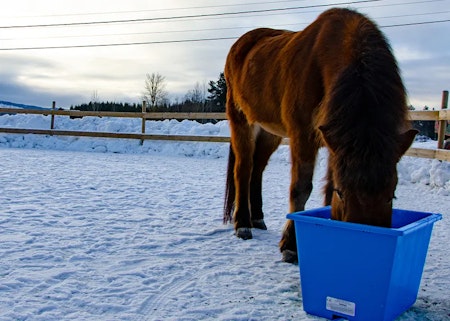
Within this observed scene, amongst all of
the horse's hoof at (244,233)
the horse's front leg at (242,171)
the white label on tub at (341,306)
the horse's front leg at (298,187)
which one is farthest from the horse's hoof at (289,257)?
the white label on tub at (341,306)

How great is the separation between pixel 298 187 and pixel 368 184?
4.04ft

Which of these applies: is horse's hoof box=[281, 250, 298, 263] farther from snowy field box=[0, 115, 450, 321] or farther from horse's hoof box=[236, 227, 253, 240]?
horse's hoof box=[236, 227, 253, 240]

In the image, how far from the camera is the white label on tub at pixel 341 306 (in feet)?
7.29

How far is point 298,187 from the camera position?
10.8 feet

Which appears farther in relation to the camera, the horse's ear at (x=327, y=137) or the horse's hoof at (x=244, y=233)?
the horse's hoof at (x=244, y=233)

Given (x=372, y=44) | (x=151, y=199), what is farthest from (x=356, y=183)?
(x=151, y=199)

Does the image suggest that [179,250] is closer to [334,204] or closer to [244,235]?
[244,235]

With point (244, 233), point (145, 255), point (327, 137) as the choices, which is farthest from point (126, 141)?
point (327, 137)

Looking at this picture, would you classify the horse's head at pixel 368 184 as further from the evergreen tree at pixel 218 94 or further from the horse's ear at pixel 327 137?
the evergreen tree at pixel 218 94

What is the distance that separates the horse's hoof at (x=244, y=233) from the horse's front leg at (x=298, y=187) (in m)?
0.70

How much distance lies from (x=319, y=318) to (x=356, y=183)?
0.82 m

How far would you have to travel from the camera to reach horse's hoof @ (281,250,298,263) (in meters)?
3.33

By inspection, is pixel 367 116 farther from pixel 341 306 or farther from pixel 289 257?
pixel 289 257

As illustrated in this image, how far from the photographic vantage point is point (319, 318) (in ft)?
7.73
